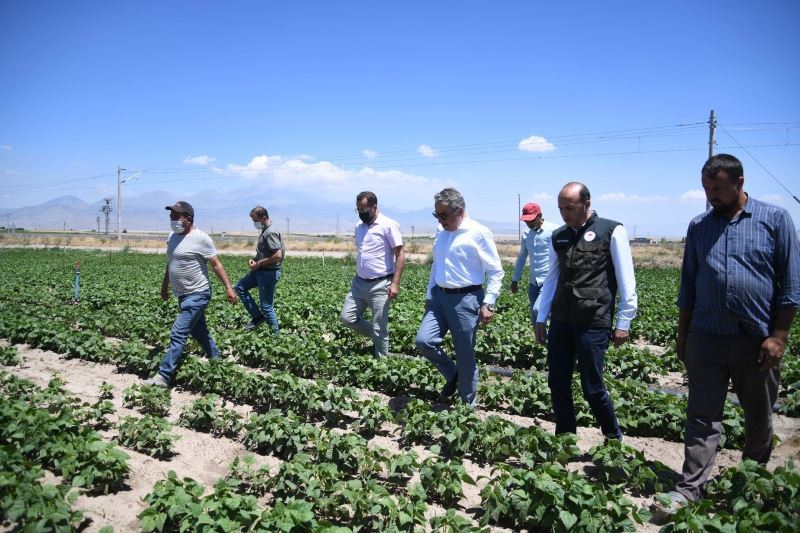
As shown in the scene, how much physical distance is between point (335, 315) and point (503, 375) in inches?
164

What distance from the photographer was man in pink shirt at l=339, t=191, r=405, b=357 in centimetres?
643

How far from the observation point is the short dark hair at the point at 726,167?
3275mm

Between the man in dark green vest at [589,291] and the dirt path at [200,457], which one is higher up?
the man in dark green vest at [589,291]

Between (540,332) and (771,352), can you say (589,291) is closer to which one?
(540,332)

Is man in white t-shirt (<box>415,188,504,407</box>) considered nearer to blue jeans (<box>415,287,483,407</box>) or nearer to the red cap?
blue jeans (<box>415,287,483,407</box>)

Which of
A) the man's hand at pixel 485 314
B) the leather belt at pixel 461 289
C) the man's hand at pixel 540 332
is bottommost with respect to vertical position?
the man's hand at pixel 540 332

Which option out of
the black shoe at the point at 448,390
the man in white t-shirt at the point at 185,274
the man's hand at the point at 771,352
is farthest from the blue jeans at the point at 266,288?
the man's hand at the point at 771,352

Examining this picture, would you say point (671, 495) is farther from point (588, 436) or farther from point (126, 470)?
point (126, 470)

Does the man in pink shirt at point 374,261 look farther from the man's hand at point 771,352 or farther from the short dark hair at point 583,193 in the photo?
the man's hand at point 771,352

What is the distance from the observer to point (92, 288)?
14047mm

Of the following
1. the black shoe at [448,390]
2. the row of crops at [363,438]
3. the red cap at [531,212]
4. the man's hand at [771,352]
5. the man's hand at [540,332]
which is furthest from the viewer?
the red cap at [531,212]

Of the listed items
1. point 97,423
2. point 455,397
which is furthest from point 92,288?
point 455,397

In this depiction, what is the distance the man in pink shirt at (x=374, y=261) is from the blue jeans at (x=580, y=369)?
2.48m

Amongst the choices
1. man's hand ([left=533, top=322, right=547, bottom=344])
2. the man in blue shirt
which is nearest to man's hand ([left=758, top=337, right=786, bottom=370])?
the man in blue shirt
